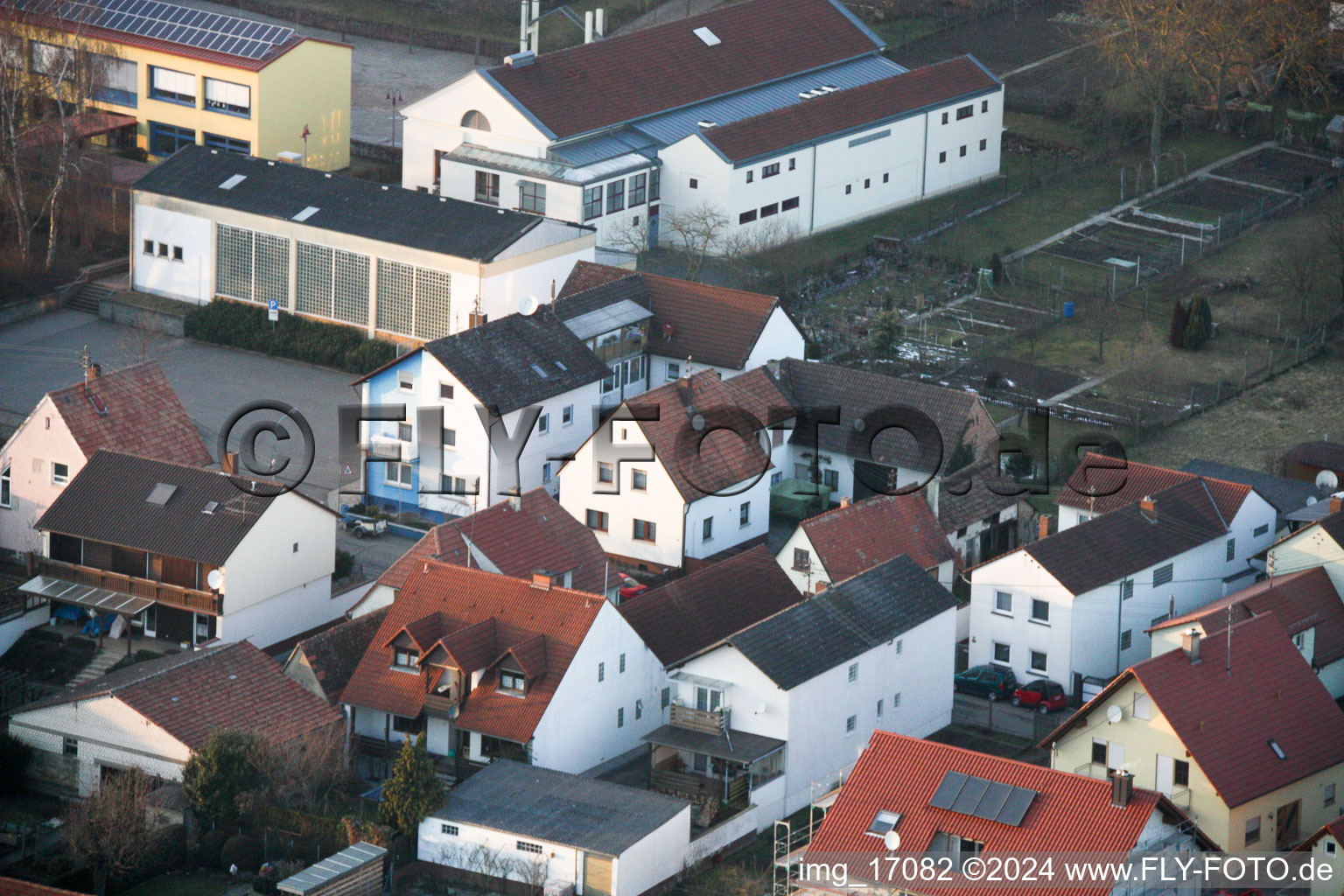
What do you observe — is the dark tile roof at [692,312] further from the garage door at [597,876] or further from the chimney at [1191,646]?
the garage door at [597,876]

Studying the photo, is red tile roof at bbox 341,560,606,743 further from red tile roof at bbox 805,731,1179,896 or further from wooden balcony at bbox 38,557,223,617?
red tile roof at bbox 805,731,1179,896

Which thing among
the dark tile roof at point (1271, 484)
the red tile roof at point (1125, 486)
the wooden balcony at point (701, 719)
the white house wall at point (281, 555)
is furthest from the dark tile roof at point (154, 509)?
the dark tile roof at point (1271, 484)

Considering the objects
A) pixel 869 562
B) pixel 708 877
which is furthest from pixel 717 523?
pixel 708 877

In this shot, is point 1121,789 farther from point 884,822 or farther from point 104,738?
point 104,738

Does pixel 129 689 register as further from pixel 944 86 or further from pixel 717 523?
pixel 944 86

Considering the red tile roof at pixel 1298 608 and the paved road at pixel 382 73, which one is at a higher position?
the paved road at pixel 382 73

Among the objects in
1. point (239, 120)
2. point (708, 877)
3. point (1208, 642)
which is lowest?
point (708, 877)

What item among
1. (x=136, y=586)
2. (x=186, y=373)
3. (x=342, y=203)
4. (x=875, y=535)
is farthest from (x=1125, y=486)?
(x=186, y=373)
